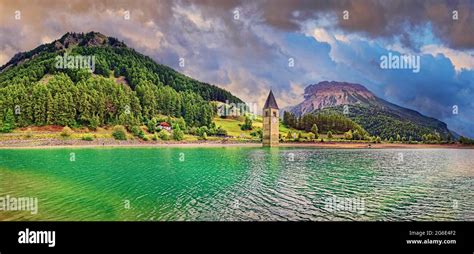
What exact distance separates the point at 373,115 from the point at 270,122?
174 ft

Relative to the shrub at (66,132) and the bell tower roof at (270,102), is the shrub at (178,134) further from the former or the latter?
the bell tower roof at (270,102)

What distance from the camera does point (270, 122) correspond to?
223 feet

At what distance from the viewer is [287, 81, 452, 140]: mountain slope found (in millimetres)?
80875

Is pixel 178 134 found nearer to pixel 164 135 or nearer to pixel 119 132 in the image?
pixel 164 135

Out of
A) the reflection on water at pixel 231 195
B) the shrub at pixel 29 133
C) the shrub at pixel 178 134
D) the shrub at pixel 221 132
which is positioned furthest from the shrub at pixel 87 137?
the reflection on water at pixel 231 195

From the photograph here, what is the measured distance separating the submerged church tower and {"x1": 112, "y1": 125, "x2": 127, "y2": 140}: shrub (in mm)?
25468

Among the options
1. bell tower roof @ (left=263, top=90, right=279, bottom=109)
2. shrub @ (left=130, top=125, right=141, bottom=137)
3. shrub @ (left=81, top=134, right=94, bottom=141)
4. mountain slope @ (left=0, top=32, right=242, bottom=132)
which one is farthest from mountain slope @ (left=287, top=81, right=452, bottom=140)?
shrub @ (left=81, top=134, right=94, bottom=141)

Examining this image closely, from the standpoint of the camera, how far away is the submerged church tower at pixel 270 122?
67000 millimetres

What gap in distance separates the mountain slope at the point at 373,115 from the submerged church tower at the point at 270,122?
13.7 m

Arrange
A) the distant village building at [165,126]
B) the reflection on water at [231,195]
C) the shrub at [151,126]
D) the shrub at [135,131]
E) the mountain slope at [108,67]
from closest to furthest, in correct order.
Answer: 1. the reflection on water at [231,195]
2. the shrub at [135,131]
3. the shrub at [151,126]
4. the distant village building at [165,126]
5. the mountain slope at [108,67]

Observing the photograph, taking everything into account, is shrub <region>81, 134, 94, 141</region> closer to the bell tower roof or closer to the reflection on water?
the reflection on water
